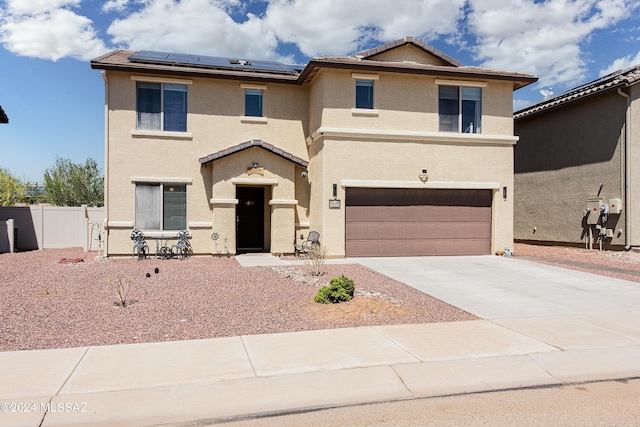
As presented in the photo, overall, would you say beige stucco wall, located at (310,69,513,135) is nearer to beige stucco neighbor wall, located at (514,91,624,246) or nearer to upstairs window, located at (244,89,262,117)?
upstairs window, located at (244,89,262,117)

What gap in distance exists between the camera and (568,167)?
820 inches

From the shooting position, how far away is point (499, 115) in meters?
17.8

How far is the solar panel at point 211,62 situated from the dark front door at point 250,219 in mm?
4467

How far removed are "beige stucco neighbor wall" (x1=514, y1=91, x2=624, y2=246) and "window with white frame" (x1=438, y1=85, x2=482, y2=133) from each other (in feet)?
17.7

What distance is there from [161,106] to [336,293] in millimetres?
11094

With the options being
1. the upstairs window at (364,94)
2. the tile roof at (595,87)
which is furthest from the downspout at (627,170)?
the upstairs window at (364,94)

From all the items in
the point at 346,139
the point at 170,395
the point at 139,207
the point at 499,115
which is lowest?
the point at 170,395

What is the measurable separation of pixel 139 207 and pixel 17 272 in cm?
441

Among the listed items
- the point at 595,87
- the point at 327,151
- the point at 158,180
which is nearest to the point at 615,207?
the point at 595,87

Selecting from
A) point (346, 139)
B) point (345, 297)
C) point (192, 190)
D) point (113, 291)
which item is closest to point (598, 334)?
point (345, 297)

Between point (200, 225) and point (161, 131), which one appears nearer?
point (161, 131)

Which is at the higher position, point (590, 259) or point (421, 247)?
point (421, 247)

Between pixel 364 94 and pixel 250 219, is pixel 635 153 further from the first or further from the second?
pixel 250 219

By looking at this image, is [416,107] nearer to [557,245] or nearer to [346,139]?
[346,139]
